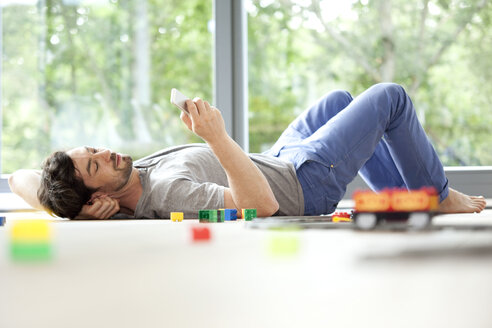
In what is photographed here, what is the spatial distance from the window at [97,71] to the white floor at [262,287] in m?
2.10

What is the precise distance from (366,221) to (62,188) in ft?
3.20

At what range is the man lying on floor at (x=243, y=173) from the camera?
1415mm

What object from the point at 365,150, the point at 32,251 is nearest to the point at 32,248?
the point at 32,251

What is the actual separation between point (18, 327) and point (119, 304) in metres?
0.07

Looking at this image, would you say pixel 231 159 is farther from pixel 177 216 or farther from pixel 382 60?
pixel 382 60

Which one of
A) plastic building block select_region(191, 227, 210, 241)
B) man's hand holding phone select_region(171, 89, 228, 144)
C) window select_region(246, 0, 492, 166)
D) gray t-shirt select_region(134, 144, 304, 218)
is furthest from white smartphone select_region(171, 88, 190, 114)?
window select_region(246, 0, 492, 166)

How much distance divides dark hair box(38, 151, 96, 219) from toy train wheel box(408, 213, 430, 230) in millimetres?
1021

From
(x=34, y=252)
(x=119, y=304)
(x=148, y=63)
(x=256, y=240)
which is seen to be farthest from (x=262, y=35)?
(x=119, y=304)

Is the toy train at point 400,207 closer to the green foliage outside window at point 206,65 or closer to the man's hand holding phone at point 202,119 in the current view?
the man's hand holding phone at point 202,119

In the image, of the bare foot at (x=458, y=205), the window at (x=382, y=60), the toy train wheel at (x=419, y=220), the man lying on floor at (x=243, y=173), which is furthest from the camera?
the window at (x=382, y=60)

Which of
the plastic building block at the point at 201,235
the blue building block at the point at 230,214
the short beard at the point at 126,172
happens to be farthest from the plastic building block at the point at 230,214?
the plastic building block at the point at 201,235

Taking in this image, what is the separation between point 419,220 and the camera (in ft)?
2.51

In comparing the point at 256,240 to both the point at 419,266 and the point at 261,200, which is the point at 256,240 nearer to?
the point at 419,266

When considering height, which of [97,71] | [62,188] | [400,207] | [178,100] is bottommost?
[62,188]
